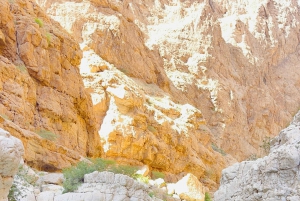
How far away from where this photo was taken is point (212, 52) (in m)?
48.8

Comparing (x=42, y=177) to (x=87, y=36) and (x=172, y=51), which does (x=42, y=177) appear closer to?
(x=87, y=36)

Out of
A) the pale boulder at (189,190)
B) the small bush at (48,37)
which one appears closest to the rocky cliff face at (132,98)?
the pale boulder at (189,190)

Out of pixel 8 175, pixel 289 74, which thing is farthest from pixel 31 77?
pixel 289 74

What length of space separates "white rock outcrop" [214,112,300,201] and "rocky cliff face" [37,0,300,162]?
24.8 metres

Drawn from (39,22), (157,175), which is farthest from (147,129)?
(39,22)

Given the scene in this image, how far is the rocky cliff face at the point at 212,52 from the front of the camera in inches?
1491

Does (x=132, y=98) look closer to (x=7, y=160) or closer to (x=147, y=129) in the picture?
(x=147, y=129)

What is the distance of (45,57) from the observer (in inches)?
863

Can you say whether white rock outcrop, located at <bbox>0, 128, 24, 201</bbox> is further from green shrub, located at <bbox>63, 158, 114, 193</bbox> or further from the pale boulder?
the pale boulder

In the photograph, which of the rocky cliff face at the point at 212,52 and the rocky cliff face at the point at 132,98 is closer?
the rocky cliff face at the point at 132,98

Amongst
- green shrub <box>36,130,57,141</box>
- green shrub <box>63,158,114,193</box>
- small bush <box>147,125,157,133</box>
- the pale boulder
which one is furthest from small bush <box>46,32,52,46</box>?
the pale boulder

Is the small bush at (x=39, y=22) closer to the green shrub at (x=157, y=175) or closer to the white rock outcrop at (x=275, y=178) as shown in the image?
the green shrub at (x=157, y=175)

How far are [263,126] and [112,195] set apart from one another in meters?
39.8

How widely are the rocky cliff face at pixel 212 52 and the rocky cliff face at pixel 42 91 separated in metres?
8.75
